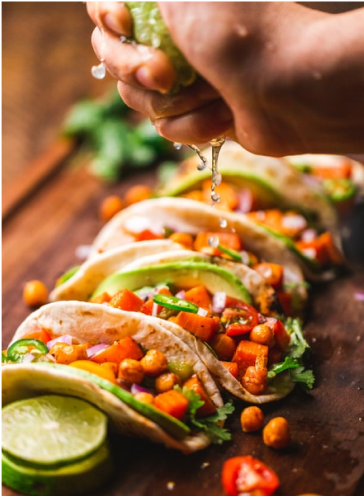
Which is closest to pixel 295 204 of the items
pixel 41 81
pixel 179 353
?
pixel 179 353

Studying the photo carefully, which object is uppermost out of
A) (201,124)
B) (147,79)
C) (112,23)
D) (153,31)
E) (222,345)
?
(112,23)

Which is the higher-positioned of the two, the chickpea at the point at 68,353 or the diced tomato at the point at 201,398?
the chickpea at the point at 68,353

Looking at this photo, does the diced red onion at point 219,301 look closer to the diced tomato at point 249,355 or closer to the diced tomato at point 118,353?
the diced tomato at point 249,355

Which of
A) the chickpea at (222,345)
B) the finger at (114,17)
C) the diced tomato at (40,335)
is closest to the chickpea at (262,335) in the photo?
the chickpea at (222,345)

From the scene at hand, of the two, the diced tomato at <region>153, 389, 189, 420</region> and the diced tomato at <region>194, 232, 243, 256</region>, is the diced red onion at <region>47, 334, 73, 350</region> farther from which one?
the diced tomato at <region>194, 232, 243, 256</region>

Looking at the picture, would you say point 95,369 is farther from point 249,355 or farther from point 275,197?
point 275,197

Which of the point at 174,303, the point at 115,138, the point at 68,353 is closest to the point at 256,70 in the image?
the point at 174,303

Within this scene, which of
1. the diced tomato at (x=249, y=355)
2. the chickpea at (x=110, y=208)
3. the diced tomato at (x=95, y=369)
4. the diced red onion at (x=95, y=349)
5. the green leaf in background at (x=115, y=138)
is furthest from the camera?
the green leaf in background at (x=115, y=138)

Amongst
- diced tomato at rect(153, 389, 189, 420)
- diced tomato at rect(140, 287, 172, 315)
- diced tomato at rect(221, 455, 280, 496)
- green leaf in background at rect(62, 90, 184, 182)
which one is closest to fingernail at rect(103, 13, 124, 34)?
diced tomato at rect(140, 287, 172, 315)
